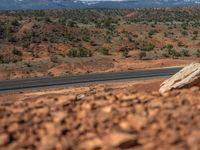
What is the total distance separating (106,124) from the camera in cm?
1009

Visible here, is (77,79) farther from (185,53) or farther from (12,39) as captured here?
(12,39)

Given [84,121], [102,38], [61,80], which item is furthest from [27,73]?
[84,121]

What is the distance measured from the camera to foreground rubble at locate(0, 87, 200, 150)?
30.3 feet

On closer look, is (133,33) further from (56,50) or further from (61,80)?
(61,80)

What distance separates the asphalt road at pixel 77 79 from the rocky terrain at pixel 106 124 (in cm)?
2418

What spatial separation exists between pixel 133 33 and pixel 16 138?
68.8 m

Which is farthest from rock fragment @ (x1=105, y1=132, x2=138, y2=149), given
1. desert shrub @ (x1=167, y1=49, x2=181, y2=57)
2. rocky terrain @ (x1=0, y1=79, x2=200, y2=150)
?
desert shrub @ (x1=167, y1=49, x2=181, y2=57)

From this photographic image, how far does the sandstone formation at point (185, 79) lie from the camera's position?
2305 centimetres

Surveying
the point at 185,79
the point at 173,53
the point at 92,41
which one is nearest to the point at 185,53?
the point at 173,53

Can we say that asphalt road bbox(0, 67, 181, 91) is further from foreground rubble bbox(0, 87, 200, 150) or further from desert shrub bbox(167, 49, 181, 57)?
foreground rubble bbox(0, 87, 200, 150)

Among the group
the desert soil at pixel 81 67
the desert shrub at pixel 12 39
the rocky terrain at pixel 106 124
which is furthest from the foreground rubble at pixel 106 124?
the desert shrub at pixel 12 39

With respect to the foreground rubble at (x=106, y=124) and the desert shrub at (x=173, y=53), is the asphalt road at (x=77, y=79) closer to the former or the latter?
the desert shrub at (x=173, y=53)

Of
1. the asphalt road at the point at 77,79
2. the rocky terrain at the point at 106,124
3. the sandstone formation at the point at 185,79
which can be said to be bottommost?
the asphalt road at the point at 77,79

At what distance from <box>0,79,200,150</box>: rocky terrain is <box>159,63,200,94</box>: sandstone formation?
11.1 m
